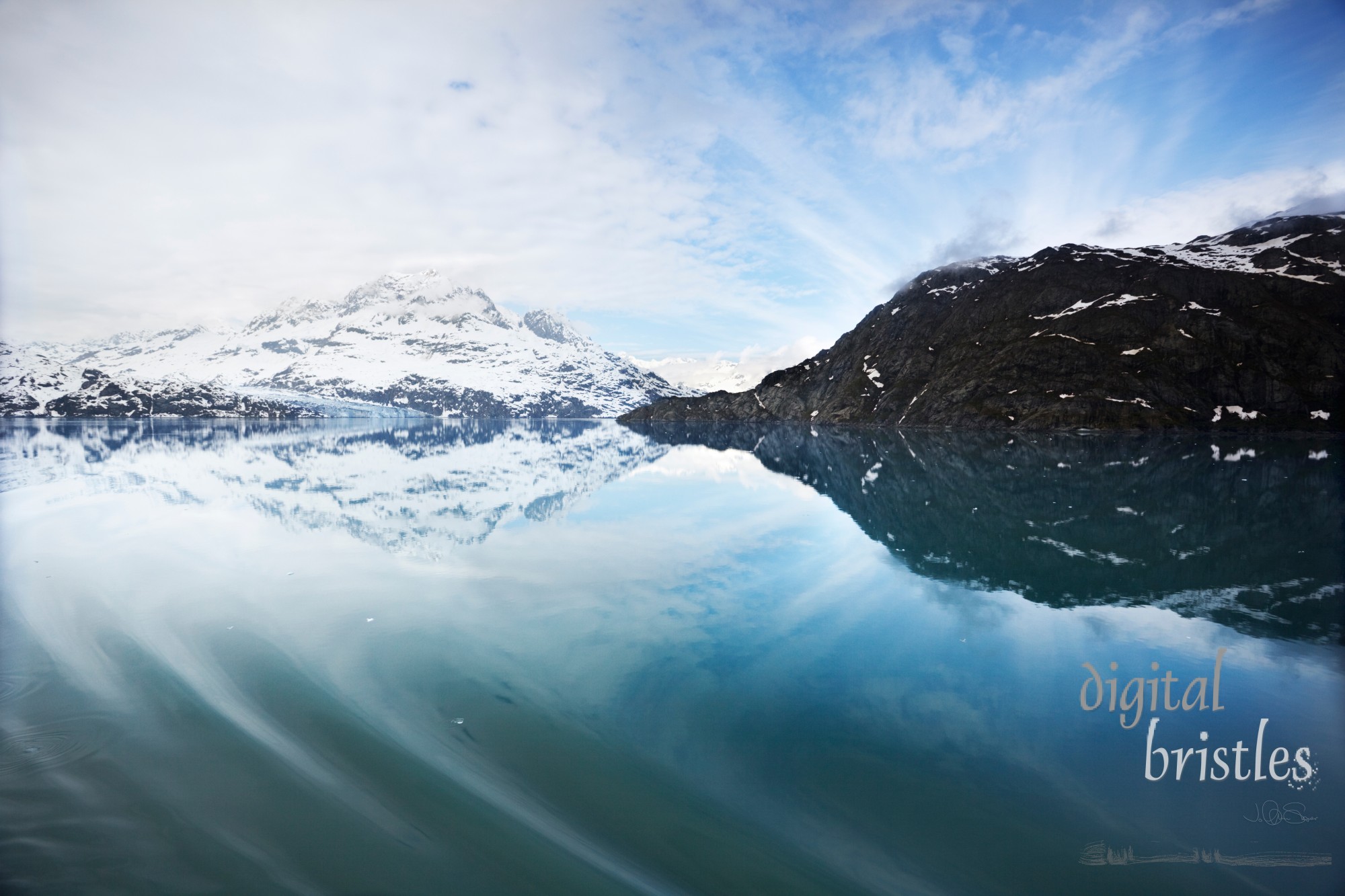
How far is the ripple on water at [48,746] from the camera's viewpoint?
9.62 meters

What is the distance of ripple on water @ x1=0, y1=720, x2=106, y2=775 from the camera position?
962cm

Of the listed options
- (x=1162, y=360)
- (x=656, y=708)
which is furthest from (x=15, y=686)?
(x=1162, y=360)

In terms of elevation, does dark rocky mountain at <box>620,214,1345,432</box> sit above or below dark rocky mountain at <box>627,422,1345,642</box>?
above

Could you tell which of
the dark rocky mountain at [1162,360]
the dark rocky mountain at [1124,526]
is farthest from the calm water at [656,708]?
the dark rocky mountain at [1162,360]

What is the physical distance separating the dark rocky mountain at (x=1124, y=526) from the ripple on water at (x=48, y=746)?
75.7 feet

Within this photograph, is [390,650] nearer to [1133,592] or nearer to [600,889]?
[600,889]

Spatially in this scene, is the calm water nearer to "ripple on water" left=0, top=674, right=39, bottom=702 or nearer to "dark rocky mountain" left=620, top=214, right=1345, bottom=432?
"ripple on water" left=0, top=674, right=39, bottom=702

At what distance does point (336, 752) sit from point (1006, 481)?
52.5 m

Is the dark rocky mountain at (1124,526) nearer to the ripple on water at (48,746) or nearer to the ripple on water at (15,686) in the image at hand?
the ripple on water at (48,746)

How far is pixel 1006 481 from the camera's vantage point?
1984 inches

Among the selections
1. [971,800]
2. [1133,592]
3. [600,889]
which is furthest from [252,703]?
[1133,592]

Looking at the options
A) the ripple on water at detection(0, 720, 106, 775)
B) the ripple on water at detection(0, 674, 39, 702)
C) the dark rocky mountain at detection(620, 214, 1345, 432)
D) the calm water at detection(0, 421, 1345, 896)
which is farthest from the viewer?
the dark rocky mountain at detection(620, 214, 1345, 432)
